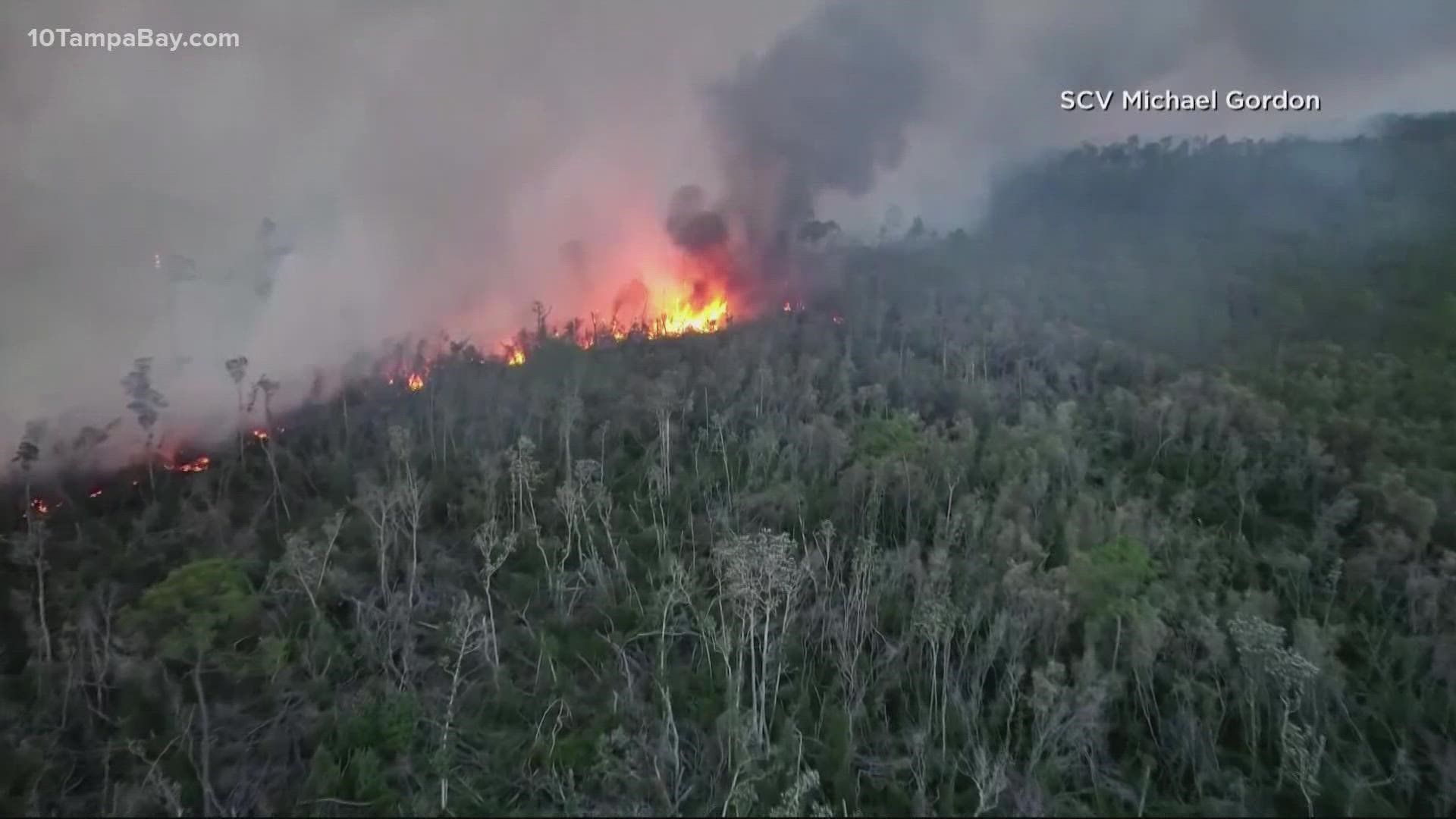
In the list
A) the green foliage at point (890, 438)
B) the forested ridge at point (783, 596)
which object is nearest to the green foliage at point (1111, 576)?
the forested ridge at point (783, 596)

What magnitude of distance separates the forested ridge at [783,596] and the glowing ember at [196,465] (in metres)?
0.40

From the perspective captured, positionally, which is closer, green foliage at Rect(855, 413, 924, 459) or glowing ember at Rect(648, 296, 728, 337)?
green foliage at Rect(855, 413, 924, 459)

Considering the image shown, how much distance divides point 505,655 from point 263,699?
312 centimetres

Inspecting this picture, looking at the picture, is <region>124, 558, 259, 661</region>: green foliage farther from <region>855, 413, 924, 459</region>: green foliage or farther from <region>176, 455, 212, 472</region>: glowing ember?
<region>855, 413, 924, 459</region>: green foliage

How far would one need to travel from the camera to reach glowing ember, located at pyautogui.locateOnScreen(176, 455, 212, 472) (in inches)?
787

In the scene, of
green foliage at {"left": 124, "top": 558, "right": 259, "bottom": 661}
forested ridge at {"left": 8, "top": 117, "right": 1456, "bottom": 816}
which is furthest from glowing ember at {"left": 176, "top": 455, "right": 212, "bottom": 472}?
green foliage at {"left": 124, "top": 558, "right": 259, "bottom": 661}

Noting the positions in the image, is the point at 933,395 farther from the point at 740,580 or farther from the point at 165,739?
the point at 165,739

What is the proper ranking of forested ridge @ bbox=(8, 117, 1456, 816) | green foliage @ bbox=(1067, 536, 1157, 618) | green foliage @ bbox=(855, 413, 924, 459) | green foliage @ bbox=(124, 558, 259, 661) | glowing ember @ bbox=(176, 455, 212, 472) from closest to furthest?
1. forested ridge @ bbox=(8, 117, 1456, 816)
2. green foliage @ bbox=(124, 558, 259, 661)
3. green foliage @ bbox=(1067, 536, 1157, 618)
4. green foliage @ bbox=(855, 413, 924, 459)
5. glowing ember @ bbox=(176, 455, 212, 472)

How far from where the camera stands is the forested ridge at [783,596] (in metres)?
11.2

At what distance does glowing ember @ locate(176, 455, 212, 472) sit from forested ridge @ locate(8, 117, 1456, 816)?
1.31 feet

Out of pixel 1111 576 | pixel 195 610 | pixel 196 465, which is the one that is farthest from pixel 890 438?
pixel 196 465

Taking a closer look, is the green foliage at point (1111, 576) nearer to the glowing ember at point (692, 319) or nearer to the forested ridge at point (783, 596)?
the forested ridge at point (783, 596)

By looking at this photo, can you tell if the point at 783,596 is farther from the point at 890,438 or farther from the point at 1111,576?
the point at 890,438

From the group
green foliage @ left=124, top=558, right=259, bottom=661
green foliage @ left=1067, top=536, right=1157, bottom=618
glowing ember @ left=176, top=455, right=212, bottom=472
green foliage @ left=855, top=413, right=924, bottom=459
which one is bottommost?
green foliage @ left=1067, top=536, right=1157, bottom=618
